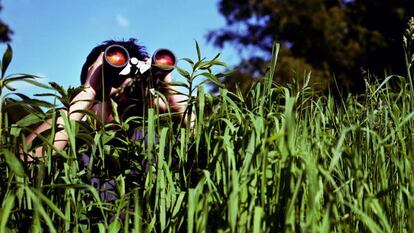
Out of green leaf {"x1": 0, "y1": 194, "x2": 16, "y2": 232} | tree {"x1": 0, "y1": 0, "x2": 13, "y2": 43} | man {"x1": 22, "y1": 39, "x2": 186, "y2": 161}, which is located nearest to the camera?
green leaf {"x1": 0, "y1": 194, "x2": 16, "y2": 232}

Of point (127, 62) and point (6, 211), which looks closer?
point (6, 211)

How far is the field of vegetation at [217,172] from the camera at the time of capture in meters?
1.61

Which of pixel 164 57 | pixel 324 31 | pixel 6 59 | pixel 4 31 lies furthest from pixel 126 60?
pixel 324 31

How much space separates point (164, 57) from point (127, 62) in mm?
118

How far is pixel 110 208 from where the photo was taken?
1939mm

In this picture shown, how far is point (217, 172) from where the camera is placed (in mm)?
1761

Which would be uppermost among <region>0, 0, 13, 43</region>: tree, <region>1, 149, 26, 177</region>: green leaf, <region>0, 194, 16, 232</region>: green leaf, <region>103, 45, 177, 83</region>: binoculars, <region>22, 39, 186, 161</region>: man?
<region>0, 0, 13, 43</region>: tree

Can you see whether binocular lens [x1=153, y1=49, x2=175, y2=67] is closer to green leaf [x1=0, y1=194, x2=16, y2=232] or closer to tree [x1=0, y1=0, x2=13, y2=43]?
green leaf [x1=0, y1=194, x2=16, y2=232]

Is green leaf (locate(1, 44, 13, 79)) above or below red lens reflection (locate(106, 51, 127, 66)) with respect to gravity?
below

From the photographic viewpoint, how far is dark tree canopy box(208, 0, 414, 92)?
19.9 m

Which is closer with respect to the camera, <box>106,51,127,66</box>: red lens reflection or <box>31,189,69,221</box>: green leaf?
<box>31,189,69,221</box>: green leaf

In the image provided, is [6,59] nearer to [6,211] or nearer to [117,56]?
[6,211]

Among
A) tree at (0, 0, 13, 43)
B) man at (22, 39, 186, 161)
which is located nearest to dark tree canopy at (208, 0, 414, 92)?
tree at (0, 0, 13, 43)

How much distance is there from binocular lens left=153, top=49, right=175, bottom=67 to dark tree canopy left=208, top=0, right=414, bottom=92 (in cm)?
1682
